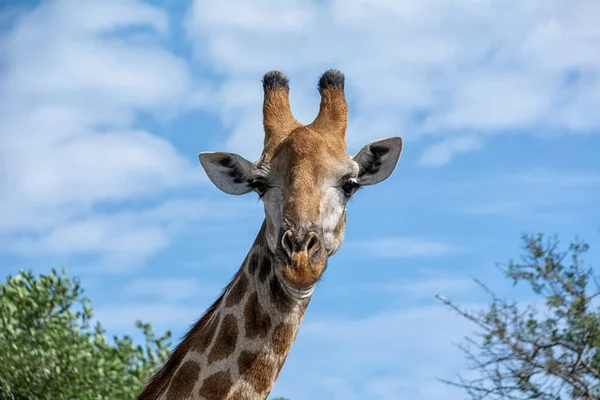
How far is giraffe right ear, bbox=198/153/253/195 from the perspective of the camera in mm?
6836

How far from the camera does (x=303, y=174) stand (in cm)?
624

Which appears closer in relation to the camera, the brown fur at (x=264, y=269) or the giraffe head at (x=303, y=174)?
the giraffe head at (x=303, y=174)

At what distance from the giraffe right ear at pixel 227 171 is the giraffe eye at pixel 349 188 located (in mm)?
724

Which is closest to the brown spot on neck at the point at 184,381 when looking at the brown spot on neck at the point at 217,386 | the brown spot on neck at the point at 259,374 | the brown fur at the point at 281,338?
the brown spot on neck at the point at 217,386

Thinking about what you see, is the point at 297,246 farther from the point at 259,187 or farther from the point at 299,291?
the point at 259,187

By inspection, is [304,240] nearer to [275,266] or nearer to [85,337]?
[275,266]

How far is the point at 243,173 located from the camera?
22.4 feet

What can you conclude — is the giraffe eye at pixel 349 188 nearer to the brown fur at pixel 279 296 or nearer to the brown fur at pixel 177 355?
the brown fur at pixel 279 296

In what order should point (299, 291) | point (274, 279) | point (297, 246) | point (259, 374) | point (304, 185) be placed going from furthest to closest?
1. point (274, 279)
2. point (259, 374)
3. point (304, 185)
4. point (299, 291)
5. point (297, 246)

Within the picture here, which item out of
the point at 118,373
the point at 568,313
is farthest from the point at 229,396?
the point at 118,373

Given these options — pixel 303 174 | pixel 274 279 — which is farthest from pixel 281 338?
pixel 303 174

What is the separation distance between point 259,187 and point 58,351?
1008cm

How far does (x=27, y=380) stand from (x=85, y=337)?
1413 millimetres

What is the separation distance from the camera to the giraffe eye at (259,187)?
6.57m
